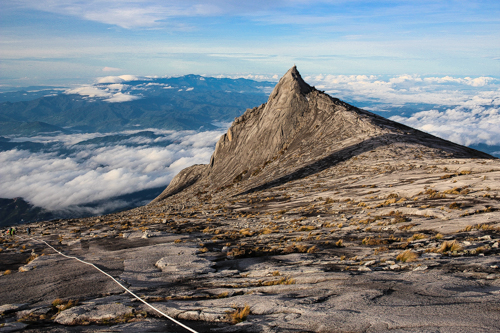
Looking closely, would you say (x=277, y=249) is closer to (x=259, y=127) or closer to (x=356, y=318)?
(x=356, y=318)

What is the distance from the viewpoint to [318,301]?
402 inches

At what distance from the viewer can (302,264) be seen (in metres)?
14.9

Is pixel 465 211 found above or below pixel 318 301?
above

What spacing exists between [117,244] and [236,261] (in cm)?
1170

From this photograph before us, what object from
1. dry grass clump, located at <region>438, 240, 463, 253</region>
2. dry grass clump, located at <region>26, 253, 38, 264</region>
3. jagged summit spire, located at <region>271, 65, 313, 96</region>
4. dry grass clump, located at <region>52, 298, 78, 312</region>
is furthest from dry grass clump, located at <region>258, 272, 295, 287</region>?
jagged summit spire, located at <region>271, 65, 313, 96</region>

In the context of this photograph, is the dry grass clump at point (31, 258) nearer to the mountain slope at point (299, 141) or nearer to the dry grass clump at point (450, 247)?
the dry grass clump at point (450, 247)

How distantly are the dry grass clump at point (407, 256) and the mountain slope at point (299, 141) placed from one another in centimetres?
3294

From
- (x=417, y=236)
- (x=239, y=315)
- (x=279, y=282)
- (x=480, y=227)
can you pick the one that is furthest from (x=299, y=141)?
(x=239, y=315)

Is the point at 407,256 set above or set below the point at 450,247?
below

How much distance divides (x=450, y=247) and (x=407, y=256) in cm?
255

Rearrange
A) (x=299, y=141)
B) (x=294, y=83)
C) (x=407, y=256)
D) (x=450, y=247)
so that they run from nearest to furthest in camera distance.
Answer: (x=407, y=256), (x=450, y=247), (x=299, y=141), (x=294, y=83)

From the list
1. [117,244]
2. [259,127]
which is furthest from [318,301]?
[259,127]

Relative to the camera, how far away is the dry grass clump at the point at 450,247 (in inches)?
555

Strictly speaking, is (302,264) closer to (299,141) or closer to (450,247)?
(450,247)
